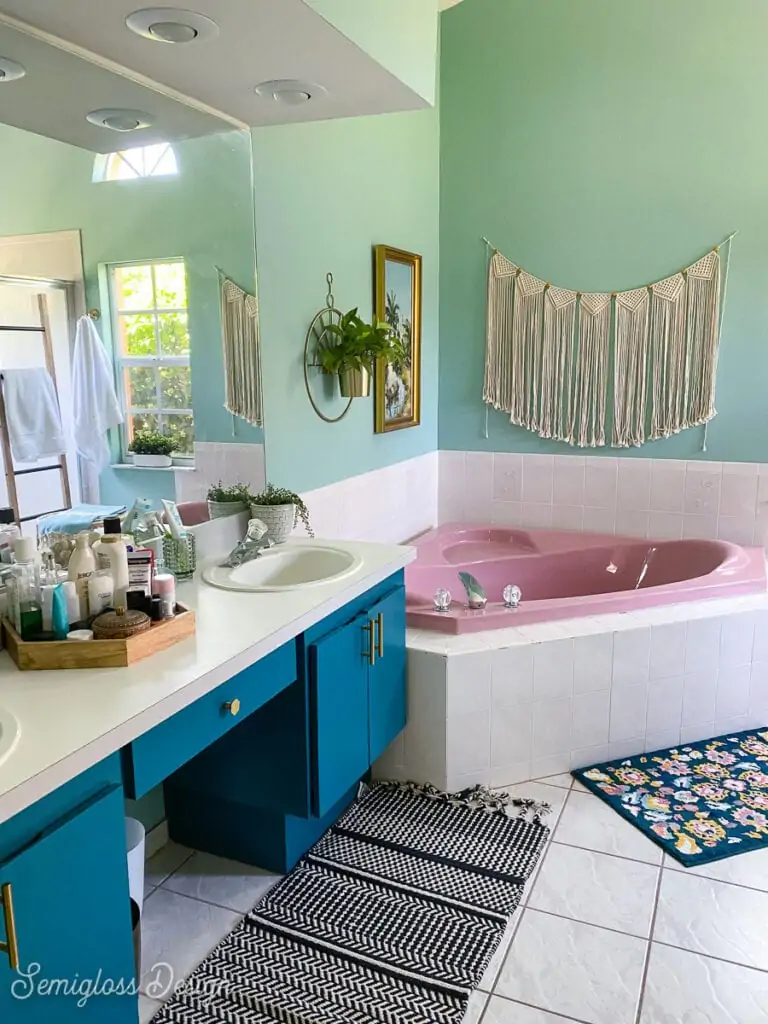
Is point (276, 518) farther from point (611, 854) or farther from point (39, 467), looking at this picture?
point (611, 854)

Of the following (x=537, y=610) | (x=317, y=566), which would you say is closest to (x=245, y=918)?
(x=317, y=566)

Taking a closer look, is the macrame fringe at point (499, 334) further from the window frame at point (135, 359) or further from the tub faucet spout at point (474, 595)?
the window frame at point (135, 359)

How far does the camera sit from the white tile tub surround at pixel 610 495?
3771mm

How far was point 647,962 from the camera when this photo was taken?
195 cm

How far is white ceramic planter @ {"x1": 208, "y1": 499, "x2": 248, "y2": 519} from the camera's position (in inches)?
99.7

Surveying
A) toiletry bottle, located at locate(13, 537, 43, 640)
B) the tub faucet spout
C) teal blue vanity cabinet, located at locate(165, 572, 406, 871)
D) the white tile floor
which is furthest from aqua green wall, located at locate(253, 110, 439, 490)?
the white tile floor

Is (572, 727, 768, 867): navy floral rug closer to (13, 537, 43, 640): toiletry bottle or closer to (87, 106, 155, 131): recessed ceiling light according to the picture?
(13, 537, 43, 640): toiletry bottle

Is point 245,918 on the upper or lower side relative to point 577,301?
lower

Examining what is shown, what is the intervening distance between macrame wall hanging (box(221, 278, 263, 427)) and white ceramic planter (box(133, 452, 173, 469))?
0.95 feet

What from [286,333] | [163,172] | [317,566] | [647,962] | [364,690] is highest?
[163,172]

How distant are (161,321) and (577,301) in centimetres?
228

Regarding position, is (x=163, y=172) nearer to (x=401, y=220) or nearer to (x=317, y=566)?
(x=317, y=566)

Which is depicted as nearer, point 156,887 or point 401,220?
point 156,887

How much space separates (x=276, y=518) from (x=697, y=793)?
1.64m
